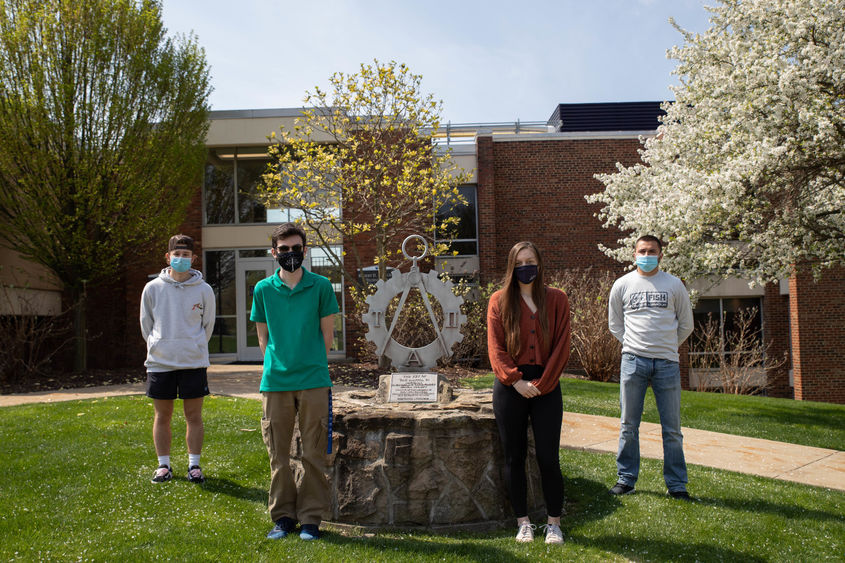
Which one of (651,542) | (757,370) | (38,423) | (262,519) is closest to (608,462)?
(651,542)

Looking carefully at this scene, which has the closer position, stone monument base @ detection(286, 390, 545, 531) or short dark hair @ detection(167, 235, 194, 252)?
stone monument base @ detection(286, 390, 545, 531)

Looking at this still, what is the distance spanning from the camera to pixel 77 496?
4.97 m

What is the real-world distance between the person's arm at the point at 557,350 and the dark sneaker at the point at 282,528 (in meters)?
1.80

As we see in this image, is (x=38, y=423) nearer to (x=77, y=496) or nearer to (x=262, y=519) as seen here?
(x=77, y=496)

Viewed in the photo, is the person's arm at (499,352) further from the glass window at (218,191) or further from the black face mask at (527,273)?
the glass window at (218,191)

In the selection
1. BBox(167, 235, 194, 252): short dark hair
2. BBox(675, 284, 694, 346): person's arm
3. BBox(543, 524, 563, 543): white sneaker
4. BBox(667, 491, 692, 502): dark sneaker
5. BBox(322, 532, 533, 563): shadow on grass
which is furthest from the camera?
BBox(167, 235, 194, 252): short dark hair

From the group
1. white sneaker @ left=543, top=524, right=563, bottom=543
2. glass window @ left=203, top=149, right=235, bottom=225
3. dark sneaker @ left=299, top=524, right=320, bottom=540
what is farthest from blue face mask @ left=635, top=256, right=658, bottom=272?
glass window @ left=203, top=149, right=235, bottom=225

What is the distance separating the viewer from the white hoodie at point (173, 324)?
514cm

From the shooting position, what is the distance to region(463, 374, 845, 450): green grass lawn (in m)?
8.79

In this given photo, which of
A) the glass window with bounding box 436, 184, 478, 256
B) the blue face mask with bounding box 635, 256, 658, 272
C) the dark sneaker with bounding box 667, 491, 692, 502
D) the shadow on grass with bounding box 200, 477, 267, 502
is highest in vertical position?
the glass window with bounding box 436, 184, 478, 256

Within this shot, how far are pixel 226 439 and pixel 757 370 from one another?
13.1 metres

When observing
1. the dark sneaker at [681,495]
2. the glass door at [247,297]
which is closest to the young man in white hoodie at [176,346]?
the dark sneaker at [681,495]

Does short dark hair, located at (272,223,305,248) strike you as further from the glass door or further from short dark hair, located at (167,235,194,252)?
the glass door

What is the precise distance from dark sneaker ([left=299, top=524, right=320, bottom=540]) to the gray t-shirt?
2660 millimetres
